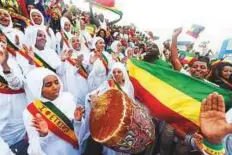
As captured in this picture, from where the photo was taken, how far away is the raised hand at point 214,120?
6.84 feet

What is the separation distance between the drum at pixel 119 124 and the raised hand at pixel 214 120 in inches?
29.8

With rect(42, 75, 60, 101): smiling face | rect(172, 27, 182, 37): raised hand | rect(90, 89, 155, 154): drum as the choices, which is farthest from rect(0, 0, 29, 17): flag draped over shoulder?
rect(90, 89, 155, 154): drum

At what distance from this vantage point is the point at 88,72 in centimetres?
569

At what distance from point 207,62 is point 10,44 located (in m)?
2.66

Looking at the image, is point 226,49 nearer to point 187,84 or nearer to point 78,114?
point 187,84

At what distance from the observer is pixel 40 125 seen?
2.84 meters

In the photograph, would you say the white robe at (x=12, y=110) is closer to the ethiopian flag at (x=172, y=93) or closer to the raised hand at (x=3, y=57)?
the raised hand at (x=3, y=57)

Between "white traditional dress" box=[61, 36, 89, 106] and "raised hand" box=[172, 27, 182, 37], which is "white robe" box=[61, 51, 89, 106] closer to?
"white traditional dress" box=[61, 36, 89, 106]

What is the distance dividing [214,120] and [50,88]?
1.53m

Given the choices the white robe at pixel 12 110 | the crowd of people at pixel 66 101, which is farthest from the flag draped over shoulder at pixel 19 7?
the white robe at pixel 12 110

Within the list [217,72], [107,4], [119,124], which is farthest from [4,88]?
[107,4]

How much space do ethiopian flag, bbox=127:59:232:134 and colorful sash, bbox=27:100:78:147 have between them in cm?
86

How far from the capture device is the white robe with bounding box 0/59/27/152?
141 inches

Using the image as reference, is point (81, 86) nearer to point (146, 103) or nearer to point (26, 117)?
point (146, 103)
